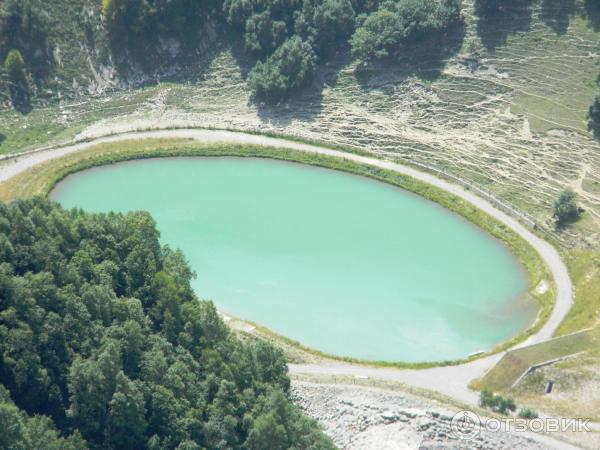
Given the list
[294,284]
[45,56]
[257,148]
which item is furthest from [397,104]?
[45,56]

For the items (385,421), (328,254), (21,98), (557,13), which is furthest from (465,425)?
(21,98)

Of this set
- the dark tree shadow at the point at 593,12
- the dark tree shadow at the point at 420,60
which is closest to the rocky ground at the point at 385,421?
the dark tree shadow at the point at 420,60

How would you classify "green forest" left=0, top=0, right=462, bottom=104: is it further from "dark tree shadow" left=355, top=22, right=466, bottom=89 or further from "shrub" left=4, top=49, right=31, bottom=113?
"dark tree shadow" left=355, top=22, right=466, bottom=89

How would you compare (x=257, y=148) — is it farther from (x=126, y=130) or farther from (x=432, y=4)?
(x=432, y=4)

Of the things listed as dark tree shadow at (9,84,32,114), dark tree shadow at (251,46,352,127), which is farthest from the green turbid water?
dark tree shadow at (9,84,32,114)

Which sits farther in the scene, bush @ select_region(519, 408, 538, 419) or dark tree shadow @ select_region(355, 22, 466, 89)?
dark tree shadow @ select_region(355, 22, 466, 89)

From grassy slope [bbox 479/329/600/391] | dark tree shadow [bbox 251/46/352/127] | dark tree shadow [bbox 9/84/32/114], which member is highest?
dark tree shadow [bbox 9/84/32/114]

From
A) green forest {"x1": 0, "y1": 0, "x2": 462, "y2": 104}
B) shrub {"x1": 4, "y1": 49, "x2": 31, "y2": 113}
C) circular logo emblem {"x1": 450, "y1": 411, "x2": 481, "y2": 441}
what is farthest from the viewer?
green forest {"x1": 0, "y1": 0, "x2": 462, "y2": 104}
